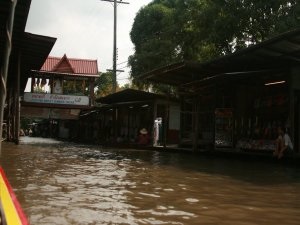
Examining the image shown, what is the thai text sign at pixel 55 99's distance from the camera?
2933cm

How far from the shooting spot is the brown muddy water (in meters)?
5.11

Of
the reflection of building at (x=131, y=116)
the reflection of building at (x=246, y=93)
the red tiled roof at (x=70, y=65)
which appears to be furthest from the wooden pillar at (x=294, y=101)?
the red tiled roof at (x=70, y=65)

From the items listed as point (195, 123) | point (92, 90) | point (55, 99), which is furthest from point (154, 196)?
point (92, 90)

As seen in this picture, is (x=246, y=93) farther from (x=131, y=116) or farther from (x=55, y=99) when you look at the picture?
(x=55, y=99)

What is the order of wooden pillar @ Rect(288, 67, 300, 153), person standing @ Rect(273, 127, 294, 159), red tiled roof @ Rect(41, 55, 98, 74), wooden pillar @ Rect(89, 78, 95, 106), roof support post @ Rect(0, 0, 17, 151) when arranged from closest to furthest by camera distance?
roof support post @ Rect(0, 0, 17, 151) → person standing @ Rect(273, 127, 294, 159) → wooden pillar @ Rect(288, 67, 300, 153) → wooden pillar @ Rect(89, 78, 95, 106) → red tiled roof @ Rect(41, 55, 98, 74)

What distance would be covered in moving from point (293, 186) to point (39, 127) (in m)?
47.8

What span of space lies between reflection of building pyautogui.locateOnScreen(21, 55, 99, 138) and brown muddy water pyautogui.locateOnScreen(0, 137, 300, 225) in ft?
64.8

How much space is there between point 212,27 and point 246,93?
5772 millimetres

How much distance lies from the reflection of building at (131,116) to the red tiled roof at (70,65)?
3360mm

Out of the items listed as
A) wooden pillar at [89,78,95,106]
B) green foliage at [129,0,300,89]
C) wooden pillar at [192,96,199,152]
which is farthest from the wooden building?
wooden pillar at [89,78,95,106]

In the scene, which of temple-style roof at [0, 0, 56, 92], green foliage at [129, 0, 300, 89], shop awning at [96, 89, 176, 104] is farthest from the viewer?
shop awning at [96, 89, 176, 104]

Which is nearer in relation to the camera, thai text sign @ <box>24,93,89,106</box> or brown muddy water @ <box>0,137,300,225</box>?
brown muddy water @ <box>0,137,300,225</box>

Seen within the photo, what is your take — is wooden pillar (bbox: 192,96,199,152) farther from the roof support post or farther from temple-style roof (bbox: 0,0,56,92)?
the roof support post

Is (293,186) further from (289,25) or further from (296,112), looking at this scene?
(289,25)
